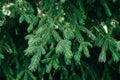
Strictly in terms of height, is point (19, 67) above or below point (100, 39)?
below

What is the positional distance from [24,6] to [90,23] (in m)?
0.83

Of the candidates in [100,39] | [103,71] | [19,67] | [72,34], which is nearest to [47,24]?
[72,34]

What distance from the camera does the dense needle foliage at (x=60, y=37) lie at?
8.23 ft

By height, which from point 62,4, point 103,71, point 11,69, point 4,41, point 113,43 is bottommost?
point 103,71

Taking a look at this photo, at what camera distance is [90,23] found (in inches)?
120

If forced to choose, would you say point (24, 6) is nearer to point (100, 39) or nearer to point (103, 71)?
point (100, 39)

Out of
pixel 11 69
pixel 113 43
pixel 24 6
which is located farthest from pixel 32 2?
pixel 113 43

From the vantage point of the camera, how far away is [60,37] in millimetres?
2543

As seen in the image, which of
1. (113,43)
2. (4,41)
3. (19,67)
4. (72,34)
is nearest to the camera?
(72,34)

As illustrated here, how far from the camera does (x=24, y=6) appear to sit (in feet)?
8.98

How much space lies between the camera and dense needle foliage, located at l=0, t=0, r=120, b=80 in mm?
2508

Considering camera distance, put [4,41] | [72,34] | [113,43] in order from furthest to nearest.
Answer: [4,41]
[113,43]
[72,34]

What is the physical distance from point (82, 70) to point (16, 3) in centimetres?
122

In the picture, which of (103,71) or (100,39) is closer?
(100,39)
